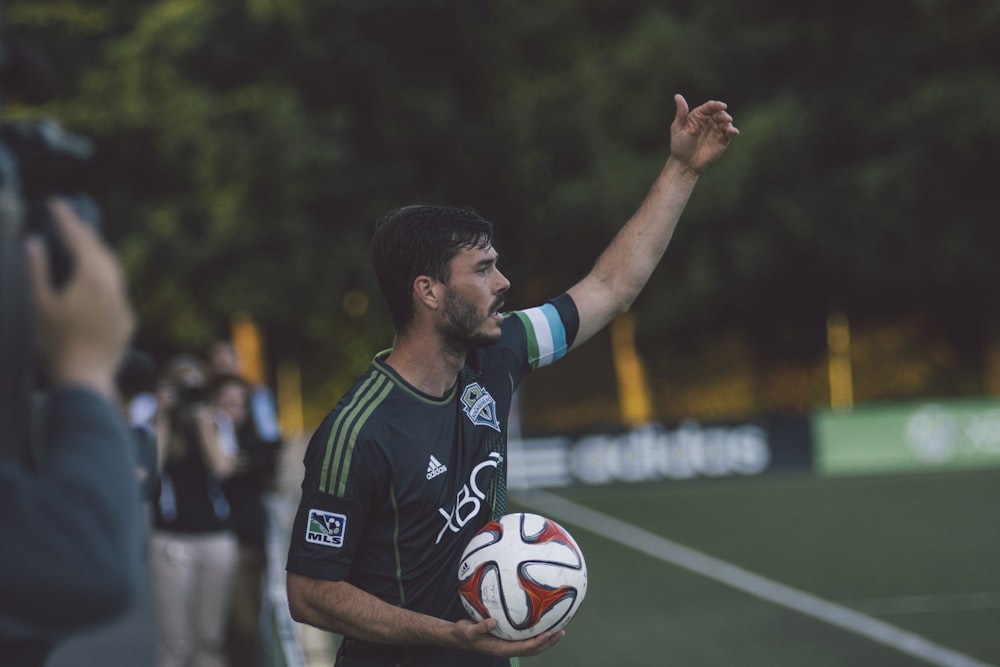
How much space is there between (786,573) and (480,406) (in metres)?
10.0

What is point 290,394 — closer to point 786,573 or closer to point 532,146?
point 532,146

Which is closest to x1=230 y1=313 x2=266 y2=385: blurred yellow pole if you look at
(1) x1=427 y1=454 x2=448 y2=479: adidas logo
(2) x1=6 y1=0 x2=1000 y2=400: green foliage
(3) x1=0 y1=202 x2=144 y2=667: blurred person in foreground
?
(2) x1=6 y1=0 x2=1000 y2=400: green foliage

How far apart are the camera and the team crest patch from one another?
1926 mm

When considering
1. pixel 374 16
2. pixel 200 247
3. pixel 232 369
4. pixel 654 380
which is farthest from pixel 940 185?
pixel 232 369

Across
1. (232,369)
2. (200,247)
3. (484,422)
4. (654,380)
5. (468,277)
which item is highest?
(200,247)

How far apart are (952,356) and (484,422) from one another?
32.6 meters

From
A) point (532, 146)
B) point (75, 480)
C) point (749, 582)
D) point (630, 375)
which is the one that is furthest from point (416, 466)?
point (630, 375)

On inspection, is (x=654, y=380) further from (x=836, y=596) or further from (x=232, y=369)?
(x=232, y=369)

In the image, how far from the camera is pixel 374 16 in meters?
35.3

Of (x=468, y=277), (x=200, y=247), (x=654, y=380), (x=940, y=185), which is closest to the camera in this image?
(x=468, y=277)

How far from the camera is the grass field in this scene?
9.88 meters

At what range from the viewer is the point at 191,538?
810 cm

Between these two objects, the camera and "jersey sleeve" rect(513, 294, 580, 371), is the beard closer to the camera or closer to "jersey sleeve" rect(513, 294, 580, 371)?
"jersey sleeve" rect(513, 294, 580, 371)

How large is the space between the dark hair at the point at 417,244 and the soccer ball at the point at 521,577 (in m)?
0.70
